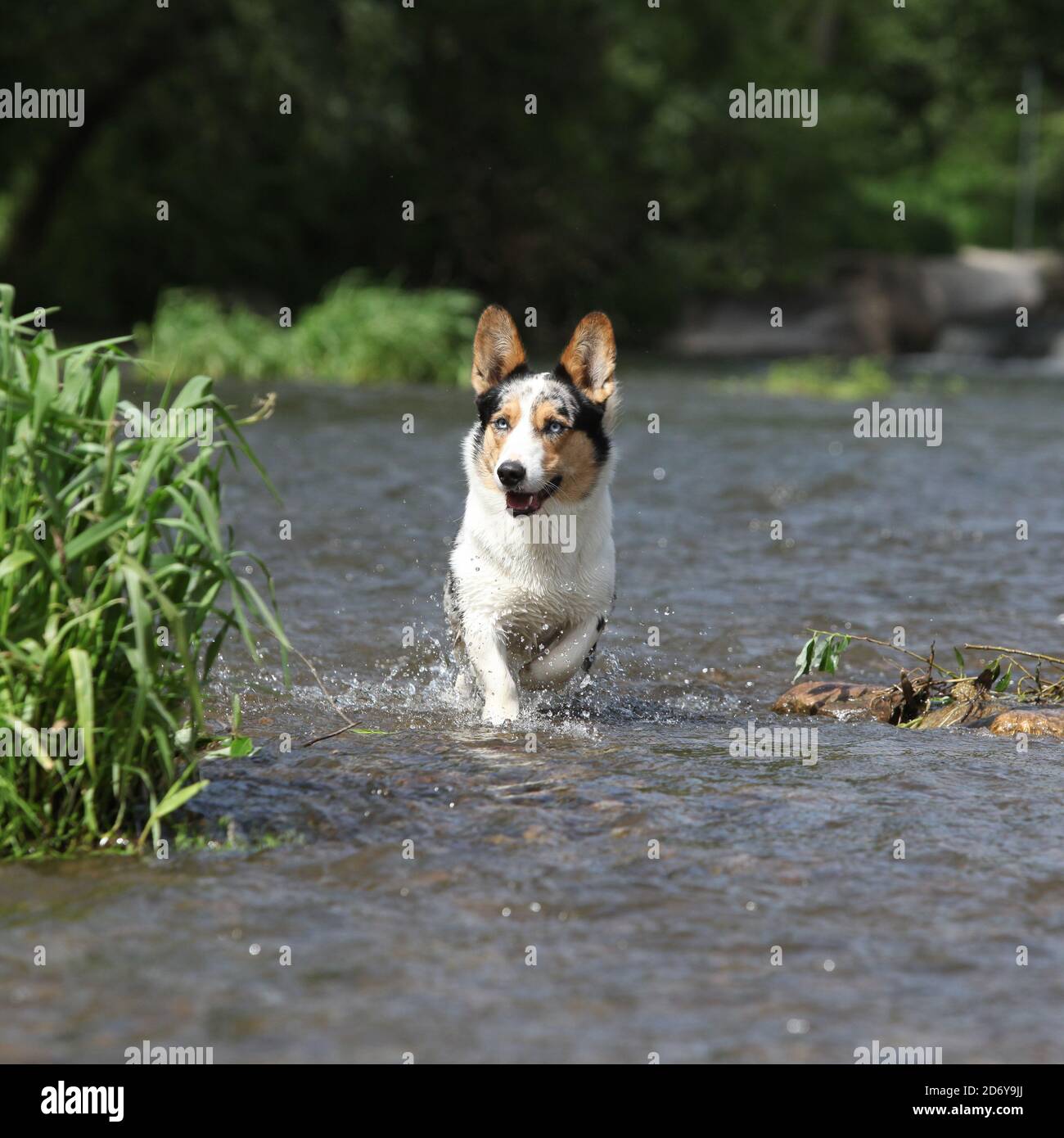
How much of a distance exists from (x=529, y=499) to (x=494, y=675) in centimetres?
70

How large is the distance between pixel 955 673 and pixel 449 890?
319 centimetres

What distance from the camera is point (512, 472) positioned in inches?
230

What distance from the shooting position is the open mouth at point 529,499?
6066 millimetres

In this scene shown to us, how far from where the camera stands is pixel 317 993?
345 centimetres

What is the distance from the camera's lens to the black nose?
230 inches

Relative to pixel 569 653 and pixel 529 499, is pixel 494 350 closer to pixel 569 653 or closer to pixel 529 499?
pixel 529 499

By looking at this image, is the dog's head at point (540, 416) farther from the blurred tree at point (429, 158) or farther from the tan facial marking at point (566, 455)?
the blurred tree at point (429, 158)

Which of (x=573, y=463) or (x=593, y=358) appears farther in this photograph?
(x=593, y=358)

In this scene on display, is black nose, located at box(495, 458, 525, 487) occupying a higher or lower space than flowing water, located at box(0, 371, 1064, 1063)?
higher

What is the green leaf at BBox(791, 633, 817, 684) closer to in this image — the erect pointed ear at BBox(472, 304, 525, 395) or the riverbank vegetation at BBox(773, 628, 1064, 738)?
the riverbank vegetation at BBox(773, 628, 1064, 738)

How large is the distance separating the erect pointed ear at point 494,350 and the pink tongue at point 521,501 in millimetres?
581
